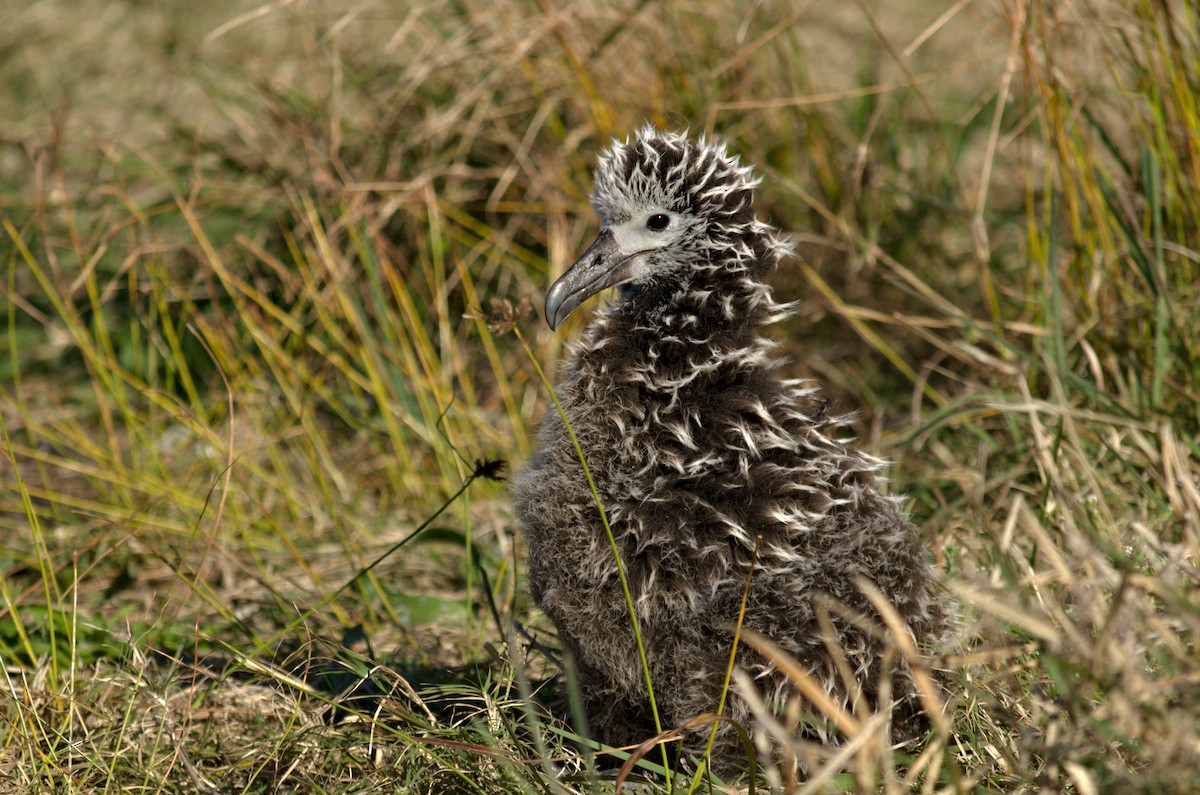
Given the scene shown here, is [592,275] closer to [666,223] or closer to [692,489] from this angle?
[666,223]

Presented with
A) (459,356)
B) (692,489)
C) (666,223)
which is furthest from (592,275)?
(459,356)

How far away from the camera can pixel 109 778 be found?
8.77 ft

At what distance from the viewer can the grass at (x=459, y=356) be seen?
9.55ft

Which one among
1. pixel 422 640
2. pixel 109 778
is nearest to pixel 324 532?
pixel 422 640

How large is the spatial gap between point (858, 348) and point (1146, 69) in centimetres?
182

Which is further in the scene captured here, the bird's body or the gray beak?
the gray beak

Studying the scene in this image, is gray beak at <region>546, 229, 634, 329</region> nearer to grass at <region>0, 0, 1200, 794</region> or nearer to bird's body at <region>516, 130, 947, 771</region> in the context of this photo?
bird's body at <region>516, 130, 947, 771</region>

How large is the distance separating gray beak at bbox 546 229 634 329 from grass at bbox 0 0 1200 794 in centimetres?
13

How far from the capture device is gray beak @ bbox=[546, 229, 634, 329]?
2.93 meters

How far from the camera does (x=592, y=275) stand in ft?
9.64

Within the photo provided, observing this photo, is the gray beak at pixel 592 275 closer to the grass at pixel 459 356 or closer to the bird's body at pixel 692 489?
the bird's body at pixel 692 489

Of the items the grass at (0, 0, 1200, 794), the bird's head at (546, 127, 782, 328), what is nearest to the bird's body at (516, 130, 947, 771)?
the bird's head at (546, 127, 782, 328)

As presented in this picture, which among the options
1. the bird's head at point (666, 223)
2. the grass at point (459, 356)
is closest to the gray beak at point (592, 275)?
the bird's head at point (666, 223)

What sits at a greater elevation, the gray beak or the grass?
the gray beak
